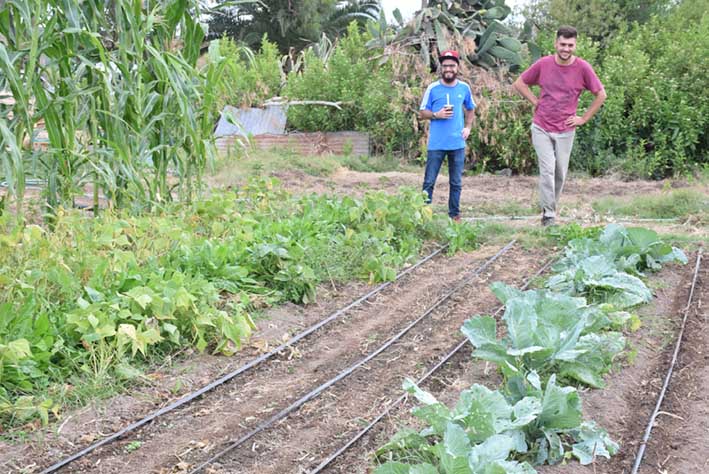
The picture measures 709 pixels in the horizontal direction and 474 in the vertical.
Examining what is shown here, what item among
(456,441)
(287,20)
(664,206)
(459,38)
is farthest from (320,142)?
(287,20)

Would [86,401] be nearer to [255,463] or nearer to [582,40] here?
[255,463]

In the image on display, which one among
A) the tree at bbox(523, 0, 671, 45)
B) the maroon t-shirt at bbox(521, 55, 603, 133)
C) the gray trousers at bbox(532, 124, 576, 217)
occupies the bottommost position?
the gray trousers at bbox(532, 124, 576, 217)

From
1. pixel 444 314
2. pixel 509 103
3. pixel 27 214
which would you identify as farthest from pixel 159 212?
pixel 509 103

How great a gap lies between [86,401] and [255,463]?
3.05ft

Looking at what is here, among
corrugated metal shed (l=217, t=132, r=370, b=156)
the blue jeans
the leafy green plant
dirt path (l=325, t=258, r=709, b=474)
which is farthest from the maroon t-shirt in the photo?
corrugated metal shed (l=217, t=132, r=370, b=156)

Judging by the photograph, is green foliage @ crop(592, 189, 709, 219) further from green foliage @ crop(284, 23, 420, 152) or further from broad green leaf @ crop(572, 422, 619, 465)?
broad green leaf @ crop(572, 422, 619, 465)

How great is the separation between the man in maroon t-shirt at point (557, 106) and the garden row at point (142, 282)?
5.40 ft

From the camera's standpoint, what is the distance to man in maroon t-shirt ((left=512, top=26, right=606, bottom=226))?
6555 mm

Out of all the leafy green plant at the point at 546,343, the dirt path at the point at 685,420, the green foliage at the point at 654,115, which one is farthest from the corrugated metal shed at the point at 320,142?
the leafy green plant at the point at 546,343

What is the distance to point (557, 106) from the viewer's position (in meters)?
6.57

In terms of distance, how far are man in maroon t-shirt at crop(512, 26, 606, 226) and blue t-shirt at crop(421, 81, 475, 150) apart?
660 millimetres

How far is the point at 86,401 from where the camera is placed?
10.9 ft

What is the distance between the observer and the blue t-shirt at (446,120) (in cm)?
696

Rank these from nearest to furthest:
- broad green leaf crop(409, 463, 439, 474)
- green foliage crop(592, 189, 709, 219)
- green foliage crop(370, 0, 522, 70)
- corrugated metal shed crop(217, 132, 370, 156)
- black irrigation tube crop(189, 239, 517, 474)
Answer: broad green leaf crop(409, 463, 439, 474) → black irrigation tube crop(189, 239, 517, 474) → green foliage crop(592, 189, 709, 219) → green foliage crop(370, 0, 522, 70) → corrugated metal shed crop(217, 132, 370, 156)
